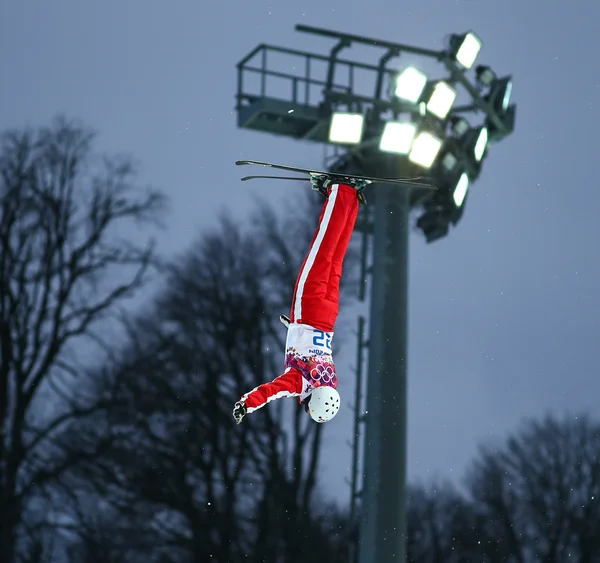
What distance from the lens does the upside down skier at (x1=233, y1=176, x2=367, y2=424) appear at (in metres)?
6.01

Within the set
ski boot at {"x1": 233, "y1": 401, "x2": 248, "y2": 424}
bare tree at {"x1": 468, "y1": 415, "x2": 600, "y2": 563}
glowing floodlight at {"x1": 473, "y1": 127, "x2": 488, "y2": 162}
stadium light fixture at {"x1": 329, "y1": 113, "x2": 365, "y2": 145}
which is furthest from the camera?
bare tree at {"x1": 468, "y1": 415, "x2": 600, "y2": 563}

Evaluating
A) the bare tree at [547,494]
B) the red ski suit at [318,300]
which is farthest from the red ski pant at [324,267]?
the bare tree at [547,494]

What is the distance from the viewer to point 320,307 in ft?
19.8

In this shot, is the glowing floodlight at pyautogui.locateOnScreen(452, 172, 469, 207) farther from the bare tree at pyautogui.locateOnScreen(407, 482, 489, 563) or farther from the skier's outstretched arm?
the bare tree at pyautogui.locateOnScreen(407, 482, 489, 563)

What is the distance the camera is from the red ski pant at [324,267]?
6.02 m

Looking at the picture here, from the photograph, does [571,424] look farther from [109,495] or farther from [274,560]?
[109,495]

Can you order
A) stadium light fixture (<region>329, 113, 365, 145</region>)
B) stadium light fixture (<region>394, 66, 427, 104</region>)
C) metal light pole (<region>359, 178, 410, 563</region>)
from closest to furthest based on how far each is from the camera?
metal light pole (<region>359, 178, 410, 563</region>), stadium light fixture (<region>394, 66, 427, 104</region>), stadium light fixture (<region>329, 113, 365, 145</region>)

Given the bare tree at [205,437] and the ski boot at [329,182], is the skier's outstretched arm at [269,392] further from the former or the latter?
the bare tree at [205,437]

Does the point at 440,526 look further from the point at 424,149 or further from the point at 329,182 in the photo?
the point at 329,182

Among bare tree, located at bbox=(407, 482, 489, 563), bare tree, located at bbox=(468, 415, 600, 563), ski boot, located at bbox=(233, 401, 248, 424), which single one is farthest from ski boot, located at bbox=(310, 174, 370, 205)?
bare tree, located at bbox=(407, 482, 489, 563)

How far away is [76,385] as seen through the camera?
1384 cm

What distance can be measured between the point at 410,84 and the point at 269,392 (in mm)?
5629

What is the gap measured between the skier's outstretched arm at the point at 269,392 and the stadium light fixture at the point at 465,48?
5.57 m

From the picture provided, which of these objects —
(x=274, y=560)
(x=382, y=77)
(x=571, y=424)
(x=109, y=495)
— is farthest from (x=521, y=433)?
(x=382, y=77)
